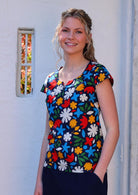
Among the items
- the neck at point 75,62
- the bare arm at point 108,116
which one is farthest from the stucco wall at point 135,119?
the bare arm at point 108,116

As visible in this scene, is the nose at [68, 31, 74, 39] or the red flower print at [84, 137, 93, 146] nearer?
the red flower print at [84, 137, 93, 146]

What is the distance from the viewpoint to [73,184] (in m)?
2.13

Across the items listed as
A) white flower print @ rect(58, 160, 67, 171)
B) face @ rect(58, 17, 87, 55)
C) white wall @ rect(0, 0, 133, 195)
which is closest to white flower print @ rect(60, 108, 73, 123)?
white flower print @ rect(58, 160, 67, 171)

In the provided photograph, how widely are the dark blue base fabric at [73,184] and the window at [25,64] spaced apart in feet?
3.18

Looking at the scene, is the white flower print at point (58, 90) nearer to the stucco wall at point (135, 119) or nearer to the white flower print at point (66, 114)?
the white flower print at point (66, 114)

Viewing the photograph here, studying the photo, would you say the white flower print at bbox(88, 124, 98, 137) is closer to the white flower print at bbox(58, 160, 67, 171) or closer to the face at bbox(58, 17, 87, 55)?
the white flower print at bbox(58, 160, 67, 171)

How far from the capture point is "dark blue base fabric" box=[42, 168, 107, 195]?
209cm

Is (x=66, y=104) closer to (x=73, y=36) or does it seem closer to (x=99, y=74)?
(x=99, y=74)

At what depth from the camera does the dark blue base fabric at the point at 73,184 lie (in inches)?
82.2

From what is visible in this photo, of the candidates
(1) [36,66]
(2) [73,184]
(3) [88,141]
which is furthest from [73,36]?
(2) [73,184]

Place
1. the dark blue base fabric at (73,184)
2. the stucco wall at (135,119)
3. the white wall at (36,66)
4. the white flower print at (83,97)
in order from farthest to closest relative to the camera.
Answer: the white wall at (36,66)
the stucco wall at (135,119)
the white flower print at (83,97)
the dark blue base fabric at (73,184)

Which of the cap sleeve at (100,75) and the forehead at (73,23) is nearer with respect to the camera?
the cap sleeve at (100,75)

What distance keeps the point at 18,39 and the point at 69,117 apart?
109 cm

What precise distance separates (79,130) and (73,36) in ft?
1.91
